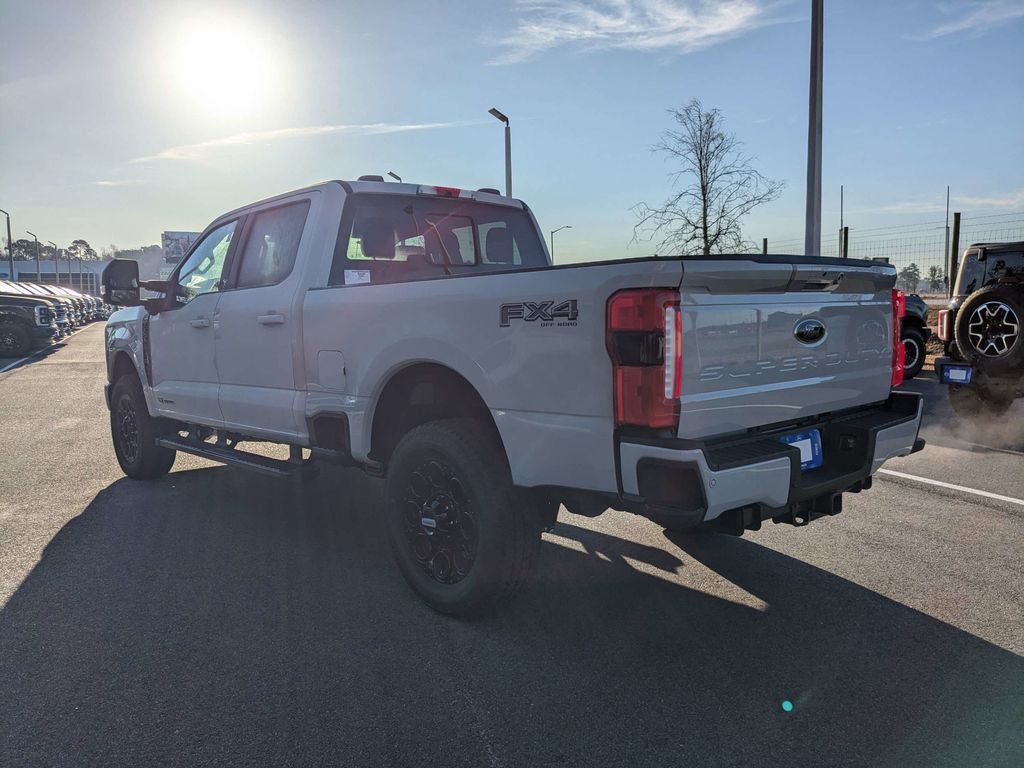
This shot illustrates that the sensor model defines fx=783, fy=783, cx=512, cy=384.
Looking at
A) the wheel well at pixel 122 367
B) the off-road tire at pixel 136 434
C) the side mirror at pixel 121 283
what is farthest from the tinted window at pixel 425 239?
the wheel well at pixel 122 367

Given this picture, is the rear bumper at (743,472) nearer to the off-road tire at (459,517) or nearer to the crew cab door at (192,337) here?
the off-road tire at (459,517)

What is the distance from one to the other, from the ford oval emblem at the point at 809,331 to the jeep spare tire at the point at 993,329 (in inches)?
201

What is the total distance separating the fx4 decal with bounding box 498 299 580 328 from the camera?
2914mm

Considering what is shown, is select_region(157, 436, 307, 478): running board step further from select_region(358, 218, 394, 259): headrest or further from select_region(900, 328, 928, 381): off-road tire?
select_region(900, 328, 928, 381): off-road tire

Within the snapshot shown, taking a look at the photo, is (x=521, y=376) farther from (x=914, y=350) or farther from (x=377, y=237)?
(x=914, y=350)

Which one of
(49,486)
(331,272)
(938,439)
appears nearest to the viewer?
(331,272)

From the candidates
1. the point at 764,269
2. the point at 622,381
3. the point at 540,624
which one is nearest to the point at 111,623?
the point at 540,624

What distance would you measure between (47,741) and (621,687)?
80.0 inches

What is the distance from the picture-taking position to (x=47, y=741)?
105 inches

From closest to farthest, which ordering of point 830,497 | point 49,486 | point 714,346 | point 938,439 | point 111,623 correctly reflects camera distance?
point 714,346
point 830,497
point 111,623
point 49,486
point 938,439

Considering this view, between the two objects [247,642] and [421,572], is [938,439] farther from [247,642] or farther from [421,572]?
[247,642]

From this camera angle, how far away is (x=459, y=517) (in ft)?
11.6

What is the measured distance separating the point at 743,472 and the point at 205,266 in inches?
175

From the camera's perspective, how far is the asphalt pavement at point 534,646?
2.64 meters
